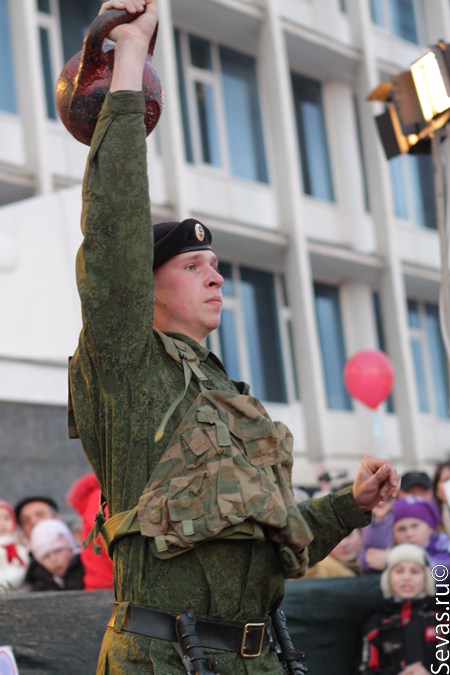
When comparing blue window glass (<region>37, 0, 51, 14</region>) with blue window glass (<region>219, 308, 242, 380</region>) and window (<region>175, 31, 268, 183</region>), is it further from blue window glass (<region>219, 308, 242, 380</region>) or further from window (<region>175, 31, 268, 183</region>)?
blue window glass (<region>219, 308, 242, 380</region>)

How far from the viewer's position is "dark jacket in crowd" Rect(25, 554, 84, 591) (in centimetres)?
741

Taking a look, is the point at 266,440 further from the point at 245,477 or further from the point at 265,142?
the point at 265,142

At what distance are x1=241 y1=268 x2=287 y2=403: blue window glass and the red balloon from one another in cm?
490

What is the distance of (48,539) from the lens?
303 inches

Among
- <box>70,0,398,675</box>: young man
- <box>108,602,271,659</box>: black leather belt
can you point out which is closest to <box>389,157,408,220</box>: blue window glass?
<box>70,0,398,675</box>: young man

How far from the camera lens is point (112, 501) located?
130 inches

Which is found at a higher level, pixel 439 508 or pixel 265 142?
pixel 265 142

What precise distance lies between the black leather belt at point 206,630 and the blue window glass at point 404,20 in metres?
20.7

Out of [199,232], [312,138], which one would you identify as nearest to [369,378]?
[312,138]

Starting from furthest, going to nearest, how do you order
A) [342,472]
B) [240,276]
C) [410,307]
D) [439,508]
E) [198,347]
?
[410,307]
[240,276]
[342,472]
[439,508]
[198,347]

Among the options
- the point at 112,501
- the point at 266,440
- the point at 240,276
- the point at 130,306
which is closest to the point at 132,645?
the point at 112,501

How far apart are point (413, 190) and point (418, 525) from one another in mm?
15967

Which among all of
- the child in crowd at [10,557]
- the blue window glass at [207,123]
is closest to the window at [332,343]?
the blue window glass at [207,123]

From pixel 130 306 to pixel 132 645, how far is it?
82cm
